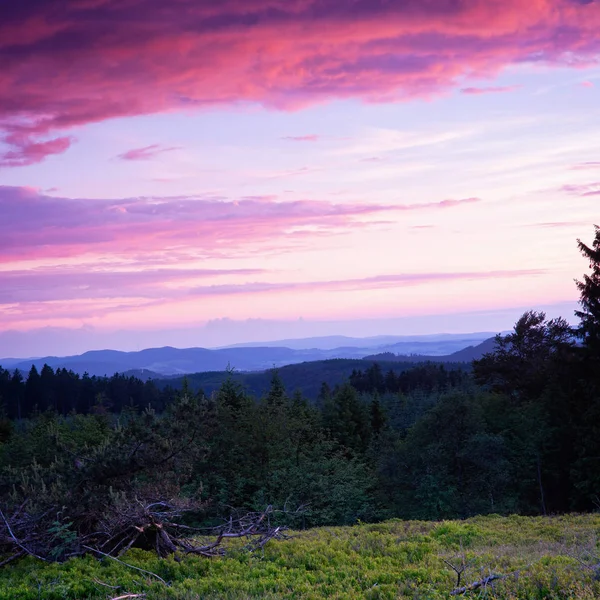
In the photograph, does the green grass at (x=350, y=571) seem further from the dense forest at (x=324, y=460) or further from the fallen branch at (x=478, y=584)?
the dense forest at (x=324, y=460)

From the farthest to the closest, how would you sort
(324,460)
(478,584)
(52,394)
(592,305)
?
(52,394), (324,460), (592,305), (478,584)

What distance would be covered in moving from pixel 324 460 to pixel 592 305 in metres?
18.3

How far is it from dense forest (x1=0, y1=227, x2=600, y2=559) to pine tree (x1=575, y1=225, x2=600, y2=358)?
0.22 ft

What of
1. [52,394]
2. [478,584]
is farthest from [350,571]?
[52,394]

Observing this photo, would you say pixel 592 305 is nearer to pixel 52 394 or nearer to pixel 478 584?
pixel 478 584

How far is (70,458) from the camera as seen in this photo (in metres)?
15.7

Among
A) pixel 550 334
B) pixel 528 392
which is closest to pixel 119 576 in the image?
pixel 528 392

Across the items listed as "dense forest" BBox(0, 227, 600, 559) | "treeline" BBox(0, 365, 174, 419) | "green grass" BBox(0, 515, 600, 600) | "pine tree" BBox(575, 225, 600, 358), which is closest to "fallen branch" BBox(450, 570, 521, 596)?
"green grass" BBox(0, 515, 600, 600)

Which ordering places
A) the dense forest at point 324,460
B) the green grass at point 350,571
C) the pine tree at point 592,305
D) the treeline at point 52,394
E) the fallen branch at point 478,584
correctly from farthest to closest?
the treeline at point 52,394 → the pine tree at point 592,305 → the dense forest at point 324,460 → the green grass at point 350,571 → the fallen branch at point 478,584

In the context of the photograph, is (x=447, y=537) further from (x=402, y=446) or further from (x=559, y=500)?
(x=559, y=500)

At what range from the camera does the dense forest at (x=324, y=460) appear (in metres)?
14.1

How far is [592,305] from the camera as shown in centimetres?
2956

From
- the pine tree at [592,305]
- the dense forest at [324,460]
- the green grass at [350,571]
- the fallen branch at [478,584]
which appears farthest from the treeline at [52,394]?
the fallen branch at [478,584]

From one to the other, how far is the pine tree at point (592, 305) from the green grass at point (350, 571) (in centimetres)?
1656
